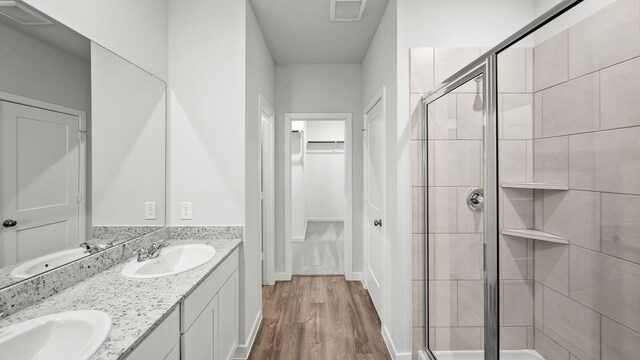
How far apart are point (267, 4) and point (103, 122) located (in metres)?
1.56

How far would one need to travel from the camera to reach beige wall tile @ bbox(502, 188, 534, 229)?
121 centimetres

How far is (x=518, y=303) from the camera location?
49.4 inches

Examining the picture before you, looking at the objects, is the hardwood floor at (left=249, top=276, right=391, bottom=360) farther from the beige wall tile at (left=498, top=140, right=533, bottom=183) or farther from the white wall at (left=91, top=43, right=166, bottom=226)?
the beige wall tile at (left=498, top=140, right=533, bottom=183)

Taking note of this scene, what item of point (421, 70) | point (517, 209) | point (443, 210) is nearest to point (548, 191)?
point (517, 209)

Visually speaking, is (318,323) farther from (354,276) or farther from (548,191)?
(548,191)

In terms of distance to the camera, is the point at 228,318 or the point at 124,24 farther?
the point at 228,318

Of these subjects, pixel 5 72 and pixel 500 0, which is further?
pixel 500 0

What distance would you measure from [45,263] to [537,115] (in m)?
2.15

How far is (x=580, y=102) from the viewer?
3.31ft

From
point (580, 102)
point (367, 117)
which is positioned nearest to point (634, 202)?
point (580, 102)

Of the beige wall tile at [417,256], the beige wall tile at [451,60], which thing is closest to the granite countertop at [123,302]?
the beige wall tile at [417,256]

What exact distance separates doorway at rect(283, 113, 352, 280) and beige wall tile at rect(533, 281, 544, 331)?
224cm

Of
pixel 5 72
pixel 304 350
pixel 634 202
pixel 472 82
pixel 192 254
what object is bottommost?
pixel 304 350

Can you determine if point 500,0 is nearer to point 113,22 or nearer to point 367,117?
point 367,117
